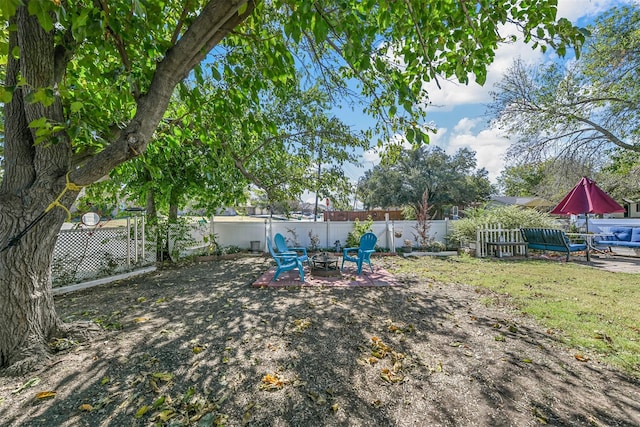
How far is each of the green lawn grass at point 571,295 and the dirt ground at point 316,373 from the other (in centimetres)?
32

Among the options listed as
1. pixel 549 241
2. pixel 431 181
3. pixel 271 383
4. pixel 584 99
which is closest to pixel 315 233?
pixel 549 241

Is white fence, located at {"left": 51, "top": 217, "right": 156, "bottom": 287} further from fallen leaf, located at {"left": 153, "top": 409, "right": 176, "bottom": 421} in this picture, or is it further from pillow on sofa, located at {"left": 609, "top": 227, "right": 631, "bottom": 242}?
pillow on sofa, located at {"left": 609, "top": 227, "right": 631, "bottom": 242}

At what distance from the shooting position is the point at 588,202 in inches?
339

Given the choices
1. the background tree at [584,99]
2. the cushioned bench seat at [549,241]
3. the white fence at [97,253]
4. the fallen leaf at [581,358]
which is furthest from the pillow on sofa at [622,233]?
the white fence at [97,253]

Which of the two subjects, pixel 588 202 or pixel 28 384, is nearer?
pixel 28 384

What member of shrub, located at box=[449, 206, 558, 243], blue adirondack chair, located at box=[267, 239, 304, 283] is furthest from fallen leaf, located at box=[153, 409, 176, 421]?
shrub, located at box=[449, 206, 558, 243]

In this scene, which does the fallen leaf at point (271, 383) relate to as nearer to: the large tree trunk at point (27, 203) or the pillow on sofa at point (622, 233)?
the large tree trunk at point (27, 203)

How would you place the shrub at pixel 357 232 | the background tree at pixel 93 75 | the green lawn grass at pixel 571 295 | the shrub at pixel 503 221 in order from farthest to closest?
the shrub at pixel 357 232 → the shrub at pixel 503 221 → the green lawn grass at pixel 571 295 → the background tree at pixel 93 75

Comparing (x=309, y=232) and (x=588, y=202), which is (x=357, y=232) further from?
(x=588, y=202)

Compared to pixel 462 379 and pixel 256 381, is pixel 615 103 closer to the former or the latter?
pixel 462 379

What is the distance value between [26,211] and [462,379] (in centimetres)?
426

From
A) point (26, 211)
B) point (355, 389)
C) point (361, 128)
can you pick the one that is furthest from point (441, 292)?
point (26, 211)

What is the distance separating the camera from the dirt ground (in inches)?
77.1

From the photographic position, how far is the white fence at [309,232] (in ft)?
34.9
